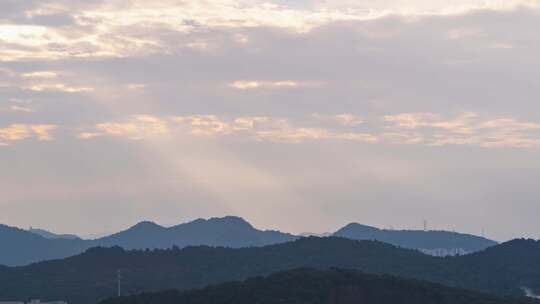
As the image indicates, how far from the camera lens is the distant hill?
17125 cm

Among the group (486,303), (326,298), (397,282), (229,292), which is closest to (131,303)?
(229,292)

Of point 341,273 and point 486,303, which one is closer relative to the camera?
point 486,303

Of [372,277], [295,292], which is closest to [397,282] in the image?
[372,277]

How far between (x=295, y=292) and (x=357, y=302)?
974 centimetres

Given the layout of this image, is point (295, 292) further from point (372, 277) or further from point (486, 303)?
point (486, 303)

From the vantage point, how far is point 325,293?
575 ft

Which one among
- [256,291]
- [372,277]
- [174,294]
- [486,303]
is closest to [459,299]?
[486,303]

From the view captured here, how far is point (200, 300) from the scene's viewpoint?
172 m

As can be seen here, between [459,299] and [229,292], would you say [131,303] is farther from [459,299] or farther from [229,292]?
[459,299]

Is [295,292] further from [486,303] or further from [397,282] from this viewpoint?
[486,303]

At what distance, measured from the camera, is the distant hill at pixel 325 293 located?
171250 millimetres

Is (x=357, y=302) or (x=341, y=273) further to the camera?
(x=341, y=273)

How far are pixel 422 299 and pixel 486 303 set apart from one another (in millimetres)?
9517

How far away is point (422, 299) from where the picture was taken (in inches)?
6752
